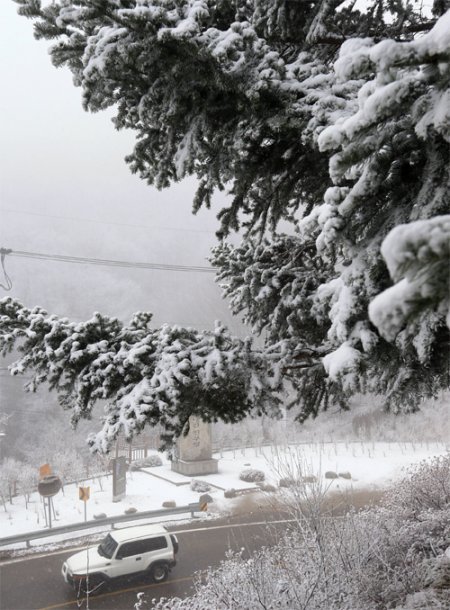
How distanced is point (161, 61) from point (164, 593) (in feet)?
46.1

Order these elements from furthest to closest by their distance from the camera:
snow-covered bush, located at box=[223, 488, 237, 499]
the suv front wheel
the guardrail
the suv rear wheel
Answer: snow-covered bush, located at box=[223, 488, 237, 499]
the guardrail
the suv front wheel
the suv rear wheel

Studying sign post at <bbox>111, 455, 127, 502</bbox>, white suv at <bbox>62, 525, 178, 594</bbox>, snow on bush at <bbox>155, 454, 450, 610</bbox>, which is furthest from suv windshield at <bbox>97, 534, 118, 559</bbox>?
sign post at <bbox>111, 455, 127, 502</bbox>

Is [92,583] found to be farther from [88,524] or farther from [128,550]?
[88,524]

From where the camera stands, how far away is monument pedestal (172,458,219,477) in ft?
91.1

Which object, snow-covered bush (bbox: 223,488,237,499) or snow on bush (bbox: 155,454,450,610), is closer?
snow on bush (bbox: 155,454,450,610)

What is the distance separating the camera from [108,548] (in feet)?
44.3

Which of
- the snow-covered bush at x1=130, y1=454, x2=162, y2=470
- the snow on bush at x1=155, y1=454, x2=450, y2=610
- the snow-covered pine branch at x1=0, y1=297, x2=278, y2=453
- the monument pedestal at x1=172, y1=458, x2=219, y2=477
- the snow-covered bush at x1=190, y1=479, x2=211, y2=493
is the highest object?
the snow-covered pine branch at x1=0, y1=297, x2=278, y2=453

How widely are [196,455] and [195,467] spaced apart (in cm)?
72

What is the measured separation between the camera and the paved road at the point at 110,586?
12289mm

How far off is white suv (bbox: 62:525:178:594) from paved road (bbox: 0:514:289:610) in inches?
14.6

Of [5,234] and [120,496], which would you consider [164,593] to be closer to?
[120,496]

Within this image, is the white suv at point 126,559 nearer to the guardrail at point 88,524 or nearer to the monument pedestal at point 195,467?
the guardrail at point 88,524

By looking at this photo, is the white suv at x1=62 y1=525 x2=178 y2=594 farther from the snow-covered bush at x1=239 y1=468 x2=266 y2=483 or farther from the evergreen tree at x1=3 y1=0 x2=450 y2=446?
the snow-covered bush at x1=239 y1=468 x2=266 y2=483

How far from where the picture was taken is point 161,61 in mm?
2863
